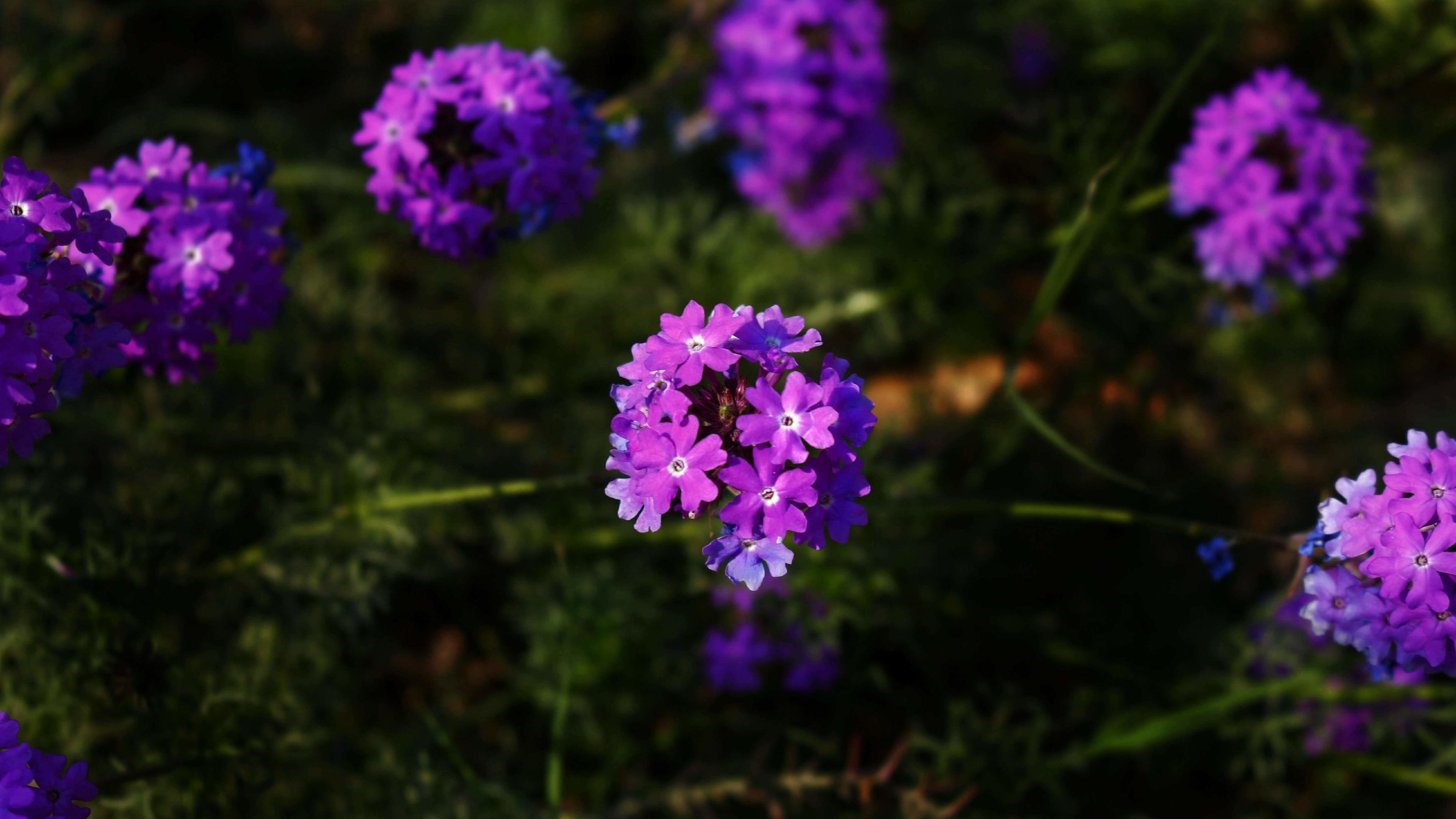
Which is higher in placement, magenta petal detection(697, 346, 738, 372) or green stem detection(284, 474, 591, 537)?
green stem detection(284, 474, 591, 537)

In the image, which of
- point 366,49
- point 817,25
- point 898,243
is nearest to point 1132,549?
point 898,243

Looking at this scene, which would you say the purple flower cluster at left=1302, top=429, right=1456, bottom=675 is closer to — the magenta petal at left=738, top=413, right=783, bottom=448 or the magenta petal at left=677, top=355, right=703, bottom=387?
the magenta petal at left=738, top=413, right=783, bottom=448

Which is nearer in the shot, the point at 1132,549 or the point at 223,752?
the point at 223,752

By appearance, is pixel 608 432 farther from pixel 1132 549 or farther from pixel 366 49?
pixel 366 49

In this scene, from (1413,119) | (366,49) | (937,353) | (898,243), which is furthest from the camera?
(366,49)

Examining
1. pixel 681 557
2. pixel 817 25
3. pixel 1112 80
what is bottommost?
pixel 681 557

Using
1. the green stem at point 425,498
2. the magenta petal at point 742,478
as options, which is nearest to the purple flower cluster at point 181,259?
the green stem at point 425,498

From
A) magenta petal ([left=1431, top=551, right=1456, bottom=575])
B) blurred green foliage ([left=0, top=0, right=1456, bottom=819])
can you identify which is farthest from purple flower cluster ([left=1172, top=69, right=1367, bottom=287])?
magenta petal ([left=1431, top=551, right=1456, bottom=575])
